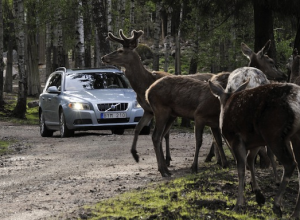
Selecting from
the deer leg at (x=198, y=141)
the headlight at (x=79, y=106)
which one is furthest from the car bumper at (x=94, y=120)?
the deer leg at (x=198, y=141)

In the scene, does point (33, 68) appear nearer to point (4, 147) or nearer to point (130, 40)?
point (4, 147)

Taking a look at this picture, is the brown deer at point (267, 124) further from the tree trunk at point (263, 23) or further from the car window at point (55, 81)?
the car window at point (55, 81)

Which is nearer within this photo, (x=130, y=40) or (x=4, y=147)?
(x=130, y=40)

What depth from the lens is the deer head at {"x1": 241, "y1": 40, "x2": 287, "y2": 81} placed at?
43.8ft

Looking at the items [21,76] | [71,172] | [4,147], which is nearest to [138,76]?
[71,172]

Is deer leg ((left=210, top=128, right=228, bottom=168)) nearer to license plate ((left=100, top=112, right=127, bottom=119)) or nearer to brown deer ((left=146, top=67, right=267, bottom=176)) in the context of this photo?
brown deer ((left=146, top=67, right=267, bottom=176))

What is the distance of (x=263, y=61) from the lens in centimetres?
1345

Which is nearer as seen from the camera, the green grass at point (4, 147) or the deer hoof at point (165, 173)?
the deer hoof at point (165, 173)

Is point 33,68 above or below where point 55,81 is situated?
below

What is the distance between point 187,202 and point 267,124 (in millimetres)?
1564

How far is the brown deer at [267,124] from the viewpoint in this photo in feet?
24.7

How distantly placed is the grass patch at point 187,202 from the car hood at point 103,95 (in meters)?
9.50

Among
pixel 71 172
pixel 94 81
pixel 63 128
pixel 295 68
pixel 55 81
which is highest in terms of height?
pixel 295 68

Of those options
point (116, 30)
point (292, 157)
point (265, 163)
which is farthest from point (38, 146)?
point (116, 30)
